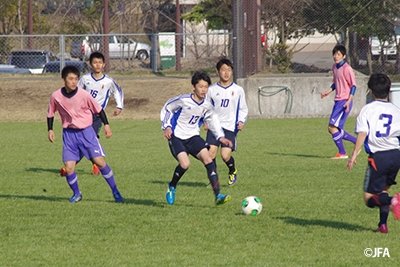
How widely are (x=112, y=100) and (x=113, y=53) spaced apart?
18.1 feet

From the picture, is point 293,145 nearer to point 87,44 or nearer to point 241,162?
point 241,162

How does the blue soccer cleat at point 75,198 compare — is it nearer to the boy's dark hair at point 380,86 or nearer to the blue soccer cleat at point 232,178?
the blue soccer cleat at point 232,178

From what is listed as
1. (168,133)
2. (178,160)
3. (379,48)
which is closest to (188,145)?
(178,160)

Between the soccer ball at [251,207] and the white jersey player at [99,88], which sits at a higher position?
the white jersey player at [99,88]

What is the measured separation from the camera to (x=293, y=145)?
46.8ft

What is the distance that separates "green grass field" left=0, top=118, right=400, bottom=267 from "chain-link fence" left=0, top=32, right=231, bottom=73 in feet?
41.5

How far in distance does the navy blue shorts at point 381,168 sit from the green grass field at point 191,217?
0.47 m

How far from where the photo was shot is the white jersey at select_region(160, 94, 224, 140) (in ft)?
27.0

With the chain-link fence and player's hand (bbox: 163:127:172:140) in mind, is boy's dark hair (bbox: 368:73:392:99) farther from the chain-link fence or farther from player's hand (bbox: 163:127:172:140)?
the chain-link fence

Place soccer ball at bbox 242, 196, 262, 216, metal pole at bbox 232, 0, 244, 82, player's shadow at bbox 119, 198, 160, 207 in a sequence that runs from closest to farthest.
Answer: soccer ball at bbox 242, 196, 262, 216, player's shadow at bbox 119, 198, 160, 207, metal pole at bbox 232, 0, 244, 82

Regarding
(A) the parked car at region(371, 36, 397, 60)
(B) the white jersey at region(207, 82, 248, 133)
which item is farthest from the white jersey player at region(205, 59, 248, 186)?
(A) the parked car at region(371, 36, 397, 60)

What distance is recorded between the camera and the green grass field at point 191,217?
5.99 metres

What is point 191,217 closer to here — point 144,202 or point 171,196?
point 171,196

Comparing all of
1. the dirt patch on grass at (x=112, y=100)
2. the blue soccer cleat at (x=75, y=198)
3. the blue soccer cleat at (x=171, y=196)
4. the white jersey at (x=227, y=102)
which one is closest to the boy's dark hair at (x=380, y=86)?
the blue soccer cleat at (x=171, y=196)
